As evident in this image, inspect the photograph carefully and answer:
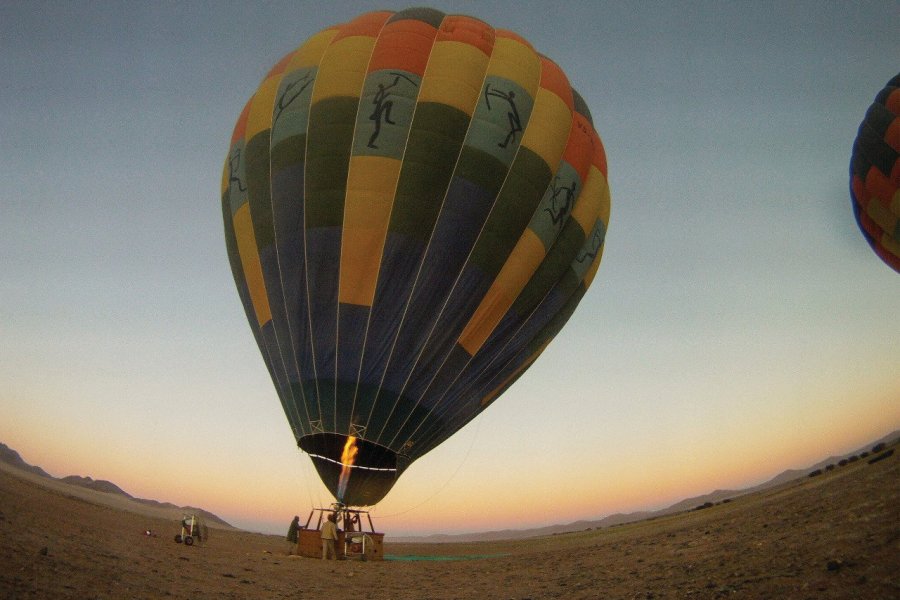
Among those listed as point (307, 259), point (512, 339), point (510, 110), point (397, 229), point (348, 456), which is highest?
point (510, 110)

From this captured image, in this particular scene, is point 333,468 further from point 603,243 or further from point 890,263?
point 890,263

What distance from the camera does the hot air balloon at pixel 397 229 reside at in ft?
35.7

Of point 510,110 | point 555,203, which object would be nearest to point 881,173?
point 555,203

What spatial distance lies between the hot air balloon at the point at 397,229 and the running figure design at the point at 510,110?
41 mm

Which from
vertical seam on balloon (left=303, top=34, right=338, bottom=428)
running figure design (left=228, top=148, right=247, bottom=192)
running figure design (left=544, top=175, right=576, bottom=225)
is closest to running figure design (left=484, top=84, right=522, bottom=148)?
running figure design (left=544, top=175, right=576, bottom=225)

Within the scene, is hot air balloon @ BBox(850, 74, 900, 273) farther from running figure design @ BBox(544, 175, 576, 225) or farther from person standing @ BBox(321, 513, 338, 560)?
person standing @ BBox(321, 513, 338, 560)

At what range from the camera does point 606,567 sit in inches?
296

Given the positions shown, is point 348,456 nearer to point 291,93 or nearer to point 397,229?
point 397,229

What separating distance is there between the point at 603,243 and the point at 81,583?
12.7 meters

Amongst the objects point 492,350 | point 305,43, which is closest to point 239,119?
point 305,43

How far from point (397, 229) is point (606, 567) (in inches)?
264

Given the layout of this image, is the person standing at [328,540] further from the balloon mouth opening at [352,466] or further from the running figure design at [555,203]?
the running figure design at [555,203]

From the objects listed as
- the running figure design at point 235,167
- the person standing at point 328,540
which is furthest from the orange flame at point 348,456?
the running figure design at point 235,167

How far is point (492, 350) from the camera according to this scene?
39.4ft
